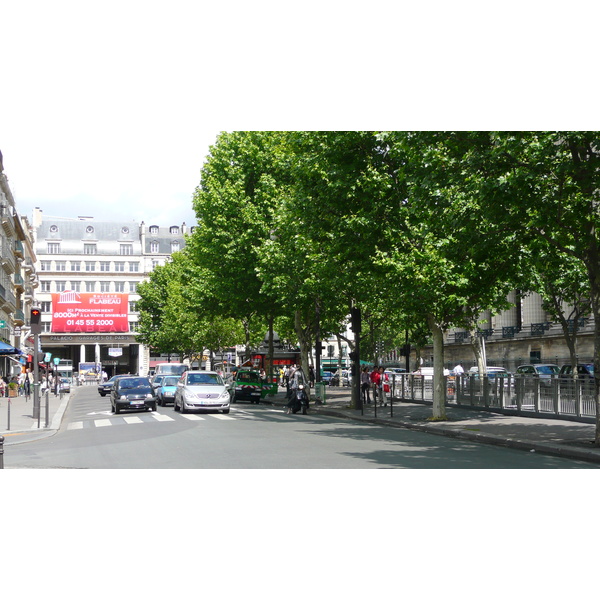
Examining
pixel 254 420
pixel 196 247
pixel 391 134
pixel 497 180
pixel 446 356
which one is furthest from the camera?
pixel 446 356

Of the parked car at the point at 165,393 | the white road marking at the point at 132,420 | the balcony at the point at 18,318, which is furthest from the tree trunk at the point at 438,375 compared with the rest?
the balcony at the point at 18,318

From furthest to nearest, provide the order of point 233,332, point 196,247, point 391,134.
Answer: point 233,332
point 196,247
point 391,134

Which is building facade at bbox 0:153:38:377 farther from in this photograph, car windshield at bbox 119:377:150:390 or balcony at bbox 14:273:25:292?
car windshield at bbox 119:377:150:390

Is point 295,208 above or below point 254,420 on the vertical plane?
above

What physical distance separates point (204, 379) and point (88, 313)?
6676cm

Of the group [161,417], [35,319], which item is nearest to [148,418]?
[161,417]

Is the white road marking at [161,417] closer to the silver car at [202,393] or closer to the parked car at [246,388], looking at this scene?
the silver car at [202,393]

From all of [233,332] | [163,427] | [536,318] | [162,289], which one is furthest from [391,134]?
[162,289]

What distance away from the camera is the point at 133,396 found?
31.5m

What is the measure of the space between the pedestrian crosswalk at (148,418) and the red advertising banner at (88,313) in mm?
65297

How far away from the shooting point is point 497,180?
581 inches

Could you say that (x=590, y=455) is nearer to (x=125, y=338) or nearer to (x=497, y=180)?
(x=497, y=180)

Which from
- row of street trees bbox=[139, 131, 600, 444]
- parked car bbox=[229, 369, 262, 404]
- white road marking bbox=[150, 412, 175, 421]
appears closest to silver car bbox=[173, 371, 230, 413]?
white road marking bbox=[150, 412, 175, 421]

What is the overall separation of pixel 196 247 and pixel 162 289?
41.1m
